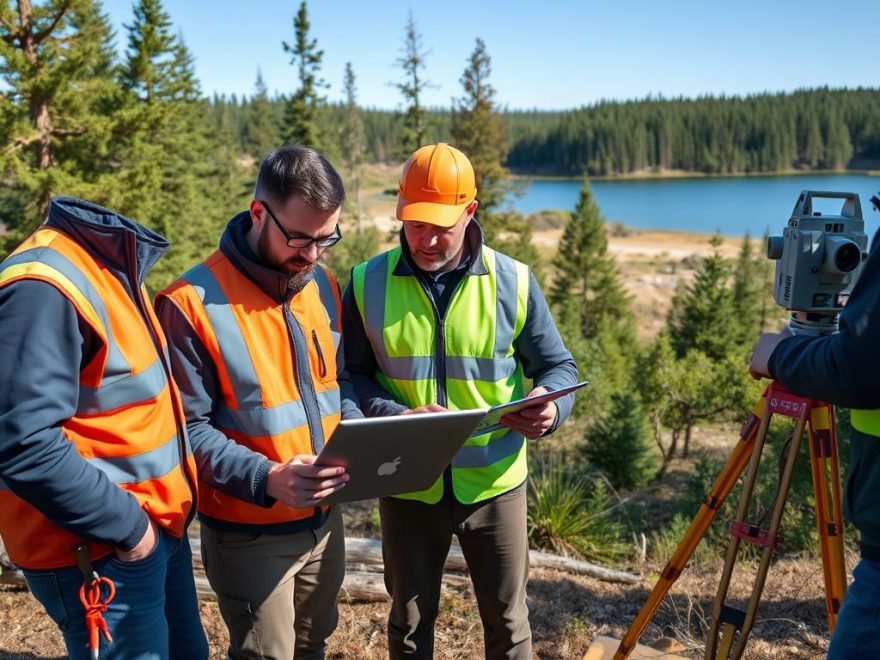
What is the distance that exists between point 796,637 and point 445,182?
9.12ft

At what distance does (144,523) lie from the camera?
188cm

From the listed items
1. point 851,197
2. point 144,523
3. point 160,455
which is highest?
point 851,197

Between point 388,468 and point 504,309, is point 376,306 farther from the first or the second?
point 388,468

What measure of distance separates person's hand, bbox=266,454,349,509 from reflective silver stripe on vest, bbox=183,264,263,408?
25cm

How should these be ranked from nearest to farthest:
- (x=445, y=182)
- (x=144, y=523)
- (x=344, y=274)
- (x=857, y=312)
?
(x=857, y=312) < (x=144, y=523) < (x=445, y=182) < (x=344, y=274)

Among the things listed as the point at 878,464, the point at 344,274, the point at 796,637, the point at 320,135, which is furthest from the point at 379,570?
the point at 320,135

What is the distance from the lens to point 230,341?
2.15 meters

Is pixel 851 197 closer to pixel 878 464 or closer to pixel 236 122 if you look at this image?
pixel 878 464

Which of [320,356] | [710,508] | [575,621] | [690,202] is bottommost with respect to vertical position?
[575,621]

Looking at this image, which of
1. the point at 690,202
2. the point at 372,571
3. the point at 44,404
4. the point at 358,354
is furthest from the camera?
the point at 690,202

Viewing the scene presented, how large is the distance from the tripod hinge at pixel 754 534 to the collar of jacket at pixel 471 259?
1.28 metres

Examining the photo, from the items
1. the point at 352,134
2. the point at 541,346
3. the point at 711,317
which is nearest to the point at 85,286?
the point at 541,346

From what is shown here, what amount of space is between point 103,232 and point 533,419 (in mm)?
1434

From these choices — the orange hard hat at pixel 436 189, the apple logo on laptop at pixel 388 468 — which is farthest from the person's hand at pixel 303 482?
the orange hard hat at pixel 436 189
